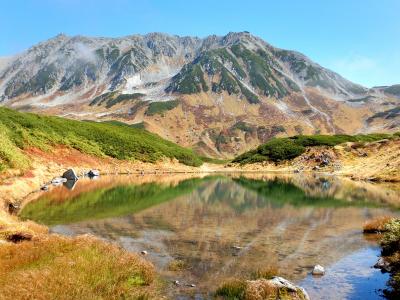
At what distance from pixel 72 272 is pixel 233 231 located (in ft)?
69.1

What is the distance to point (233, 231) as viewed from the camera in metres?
35.0

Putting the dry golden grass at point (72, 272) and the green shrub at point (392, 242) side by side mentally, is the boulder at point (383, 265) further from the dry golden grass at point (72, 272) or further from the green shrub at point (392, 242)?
the dry golden grass at point (72, 272)

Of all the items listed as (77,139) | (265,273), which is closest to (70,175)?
(77,139)

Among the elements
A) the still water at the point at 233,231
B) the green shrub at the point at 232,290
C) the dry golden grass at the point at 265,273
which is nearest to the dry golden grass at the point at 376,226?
the still water at the point at 233,231

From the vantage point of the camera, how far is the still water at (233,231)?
841 inches

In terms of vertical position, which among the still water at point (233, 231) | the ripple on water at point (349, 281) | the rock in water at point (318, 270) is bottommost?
the still water at point (233, 231)

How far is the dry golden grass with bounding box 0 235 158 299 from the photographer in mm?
13375

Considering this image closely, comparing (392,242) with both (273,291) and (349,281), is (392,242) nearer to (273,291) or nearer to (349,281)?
(349,281)

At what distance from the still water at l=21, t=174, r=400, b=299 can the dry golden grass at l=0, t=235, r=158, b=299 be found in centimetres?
217

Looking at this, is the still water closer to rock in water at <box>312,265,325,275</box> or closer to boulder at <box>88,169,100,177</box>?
rock in water at <box>312,265,325,275</box>

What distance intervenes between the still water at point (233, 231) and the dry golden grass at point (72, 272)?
217cm

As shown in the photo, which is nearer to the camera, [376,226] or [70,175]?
[376,226]

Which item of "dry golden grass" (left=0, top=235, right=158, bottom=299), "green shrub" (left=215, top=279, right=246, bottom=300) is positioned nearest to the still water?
"green shrub" (left=215, top=279, right=246, bottom=300)

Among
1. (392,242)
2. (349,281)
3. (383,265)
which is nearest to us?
(349,281)
